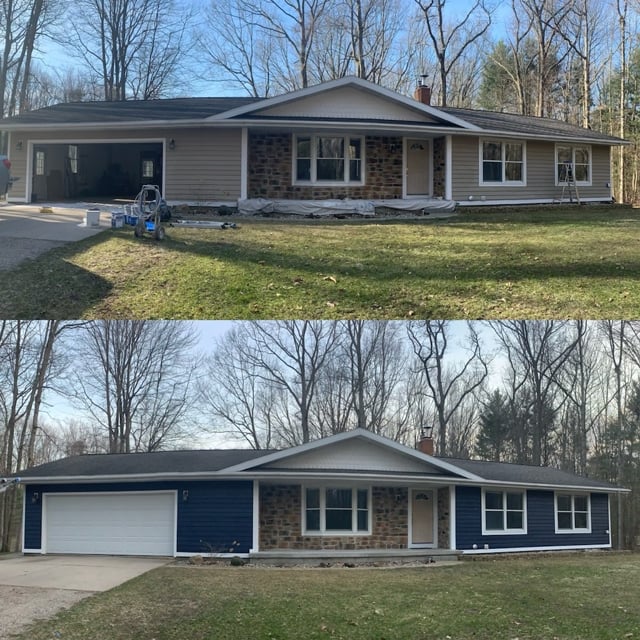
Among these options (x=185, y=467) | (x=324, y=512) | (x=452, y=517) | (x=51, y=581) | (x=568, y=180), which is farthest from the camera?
(x=568, y=180)

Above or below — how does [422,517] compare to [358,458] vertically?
below

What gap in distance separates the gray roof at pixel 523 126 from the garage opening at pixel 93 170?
10081 millimetres

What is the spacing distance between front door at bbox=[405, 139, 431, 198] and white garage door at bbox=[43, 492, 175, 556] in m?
11.6

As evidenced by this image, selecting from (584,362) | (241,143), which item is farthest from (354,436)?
(584,362)

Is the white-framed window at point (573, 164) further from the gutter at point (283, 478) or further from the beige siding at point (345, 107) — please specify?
the gutter at point (283, 478)

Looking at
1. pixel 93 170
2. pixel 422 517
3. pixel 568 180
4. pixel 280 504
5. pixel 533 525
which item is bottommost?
pixel 533 525

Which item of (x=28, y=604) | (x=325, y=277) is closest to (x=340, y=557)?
(x=325, y=277)

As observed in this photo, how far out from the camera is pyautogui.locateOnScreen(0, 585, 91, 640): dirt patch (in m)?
7.38

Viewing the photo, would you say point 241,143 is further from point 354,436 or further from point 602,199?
point 602,199

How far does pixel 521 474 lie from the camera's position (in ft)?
56.9

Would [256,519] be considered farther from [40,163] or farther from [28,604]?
[40,163]

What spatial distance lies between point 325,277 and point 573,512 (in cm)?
1094

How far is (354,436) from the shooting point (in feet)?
47.0

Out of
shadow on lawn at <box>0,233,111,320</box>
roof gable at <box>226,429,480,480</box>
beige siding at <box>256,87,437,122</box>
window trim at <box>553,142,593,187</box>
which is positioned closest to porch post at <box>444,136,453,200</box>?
beige siding at <box>256,87,437,122</box>
